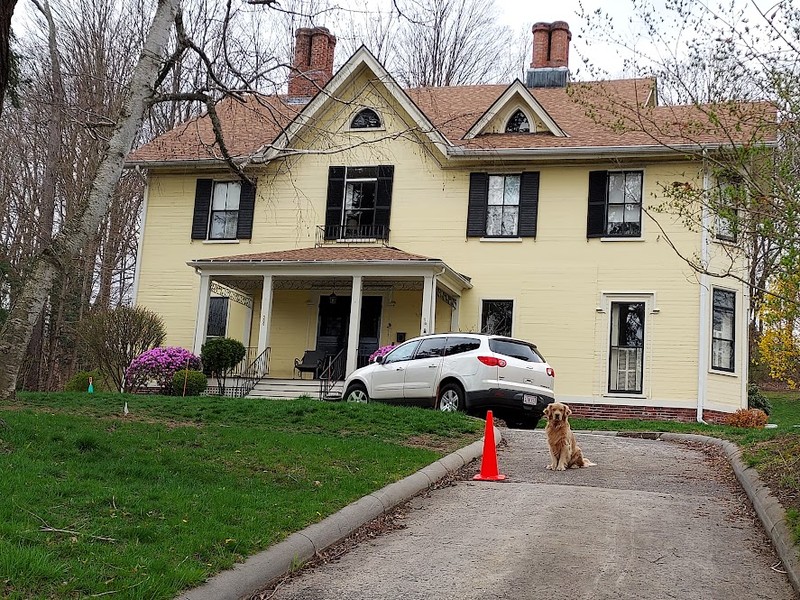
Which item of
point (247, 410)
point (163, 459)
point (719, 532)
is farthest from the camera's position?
point (247, 410)

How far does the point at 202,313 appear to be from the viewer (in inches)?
861

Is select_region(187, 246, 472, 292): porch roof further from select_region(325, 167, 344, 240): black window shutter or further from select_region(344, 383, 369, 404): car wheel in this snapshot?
select_region(344, 383, 369, 404): car wheel

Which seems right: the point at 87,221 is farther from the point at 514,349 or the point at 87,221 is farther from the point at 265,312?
the point at 265,312

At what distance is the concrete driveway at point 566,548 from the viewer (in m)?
5.80

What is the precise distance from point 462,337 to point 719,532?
→ 28.0 feet

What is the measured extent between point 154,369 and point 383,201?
7126 mm

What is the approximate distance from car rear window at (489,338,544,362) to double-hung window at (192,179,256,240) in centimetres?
1067

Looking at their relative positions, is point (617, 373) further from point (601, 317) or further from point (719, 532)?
point (719, 532)

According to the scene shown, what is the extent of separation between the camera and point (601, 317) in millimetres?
21078

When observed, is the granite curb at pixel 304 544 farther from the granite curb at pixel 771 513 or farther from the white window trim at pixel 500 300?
the white window trim at pixel 500 300

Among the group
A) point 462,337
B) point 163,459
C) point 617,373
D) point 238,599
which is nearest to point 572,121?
point 617,373

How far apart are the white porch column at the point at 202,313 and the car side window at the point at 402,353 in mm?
6863

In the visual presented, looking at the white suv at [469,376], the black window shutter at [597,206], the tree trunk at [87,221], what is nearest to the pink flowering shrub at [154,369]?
the white suv at [469,376]

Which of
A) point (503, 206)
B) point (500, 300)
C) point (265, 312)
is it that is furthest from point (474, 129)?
point (265, 312)
